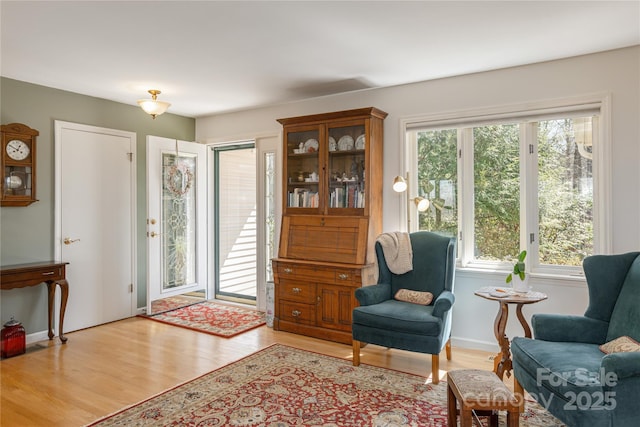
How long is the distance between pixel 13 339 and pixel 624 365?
4.48 meters

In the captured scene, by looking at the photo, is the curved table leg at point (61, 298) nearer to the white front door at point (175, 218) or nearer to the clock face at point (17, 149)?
the white front door at point (175, 218)

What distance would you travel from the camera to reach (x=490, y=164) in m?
3.81

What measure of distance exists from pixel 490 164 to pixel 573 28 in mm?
1296

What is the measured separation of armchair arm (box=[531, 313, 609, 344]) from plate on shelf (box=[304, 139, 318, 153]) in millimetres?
2684

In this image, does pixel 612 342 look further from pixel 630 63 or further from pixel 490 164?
pixel 630 63

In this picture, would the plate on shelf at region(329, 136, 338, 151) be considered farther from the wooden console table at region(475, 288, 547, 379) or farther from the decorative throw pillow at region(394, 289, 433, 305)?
the wooden console table at region(475, 288, 547, 379)

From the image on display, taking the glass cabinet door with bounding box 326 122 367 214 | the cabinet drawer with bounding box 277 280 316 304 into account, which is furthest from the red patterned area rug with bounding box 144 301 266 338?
the glass cabinet door with bounding box 326 122 367 214

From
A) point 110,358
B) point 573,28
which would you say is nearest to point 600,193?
point 573,28

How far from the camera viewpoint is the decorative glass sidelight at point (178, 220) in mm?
5141

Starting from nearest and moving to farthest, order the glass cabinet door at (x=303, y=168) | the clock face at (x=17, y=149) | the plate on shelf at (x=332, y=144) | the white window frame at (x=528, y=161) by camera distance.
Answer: the white window frame at (x=528, y=161)
the clock face at (x=17, y=149)
the plate on shelf at (x=332, y=144)
the glass cabinet door at (x=303, y=168)

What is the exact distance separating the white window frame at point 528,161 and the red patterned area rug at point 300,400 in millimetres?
1339

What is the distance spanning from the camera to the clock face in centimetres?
379

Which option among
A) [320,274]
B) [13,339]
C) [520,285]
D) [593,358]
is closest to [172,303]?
[13,339]

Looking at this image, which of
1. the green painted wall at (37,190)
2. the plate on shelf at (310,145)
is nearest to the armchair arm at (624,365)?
the plate on shelf at (310,145)
